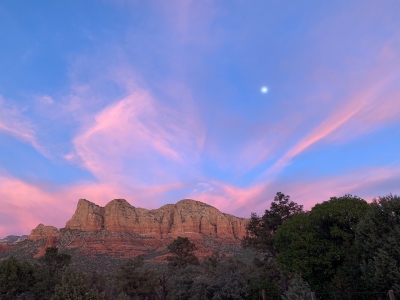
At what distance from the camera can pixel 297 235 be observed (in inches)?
976

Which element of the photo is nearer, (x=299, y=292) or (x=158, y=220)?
(x=299, y=292)

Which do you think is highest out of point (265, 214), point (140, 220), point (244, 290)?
point (140, 220)

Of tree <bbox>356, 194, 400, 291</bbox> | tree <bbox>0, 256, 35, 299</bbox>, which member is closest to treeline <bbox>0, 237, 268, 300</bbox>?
tree <bbox>0, 256, 35, 299</bbox>

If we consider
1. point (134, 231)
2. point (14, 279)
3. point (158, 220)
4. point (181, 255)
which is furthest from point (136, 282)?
point (158, 220)

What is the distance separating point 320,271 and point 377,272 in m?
6.76

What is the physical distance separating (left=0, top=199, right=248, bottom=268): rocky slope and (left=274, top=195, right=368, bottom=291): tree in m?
62.3

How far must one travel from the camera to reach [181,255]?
48969 millimetres

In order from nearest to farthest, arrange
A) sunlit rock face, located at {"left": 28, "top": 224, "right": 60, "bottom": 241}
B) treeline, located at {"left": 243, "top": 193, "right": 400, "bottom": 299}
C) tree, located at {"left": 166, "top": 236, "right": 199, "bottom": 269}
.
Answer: treeline, located at {"left": 243, "top": 193, "right": 400, "bottom": 299}, tree, located at {"left": 166, "top": 236, "right": 199, "bottom": 269}, sunlit rock face, located at {"left": 28, "top": 224, "right": 60, "bottom": 241}

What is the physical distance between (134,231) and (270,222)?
107 meters

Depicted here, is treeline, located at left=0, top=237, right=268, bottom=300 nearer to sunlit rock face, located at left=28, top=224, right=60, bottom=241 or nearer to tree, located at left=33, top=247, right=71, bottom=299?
tree, located at left=33, top=247, right=71, bottom=299

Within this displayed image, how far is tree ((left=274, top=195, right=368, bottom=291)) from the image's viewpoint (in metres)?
23.0

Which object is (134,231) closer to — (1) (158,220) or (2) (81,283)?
(1) (158,220)

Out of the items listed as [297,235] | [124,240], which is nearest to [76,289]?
[297,235]

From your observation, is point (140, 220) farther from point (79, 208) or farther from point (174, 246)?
point (174, 246)
